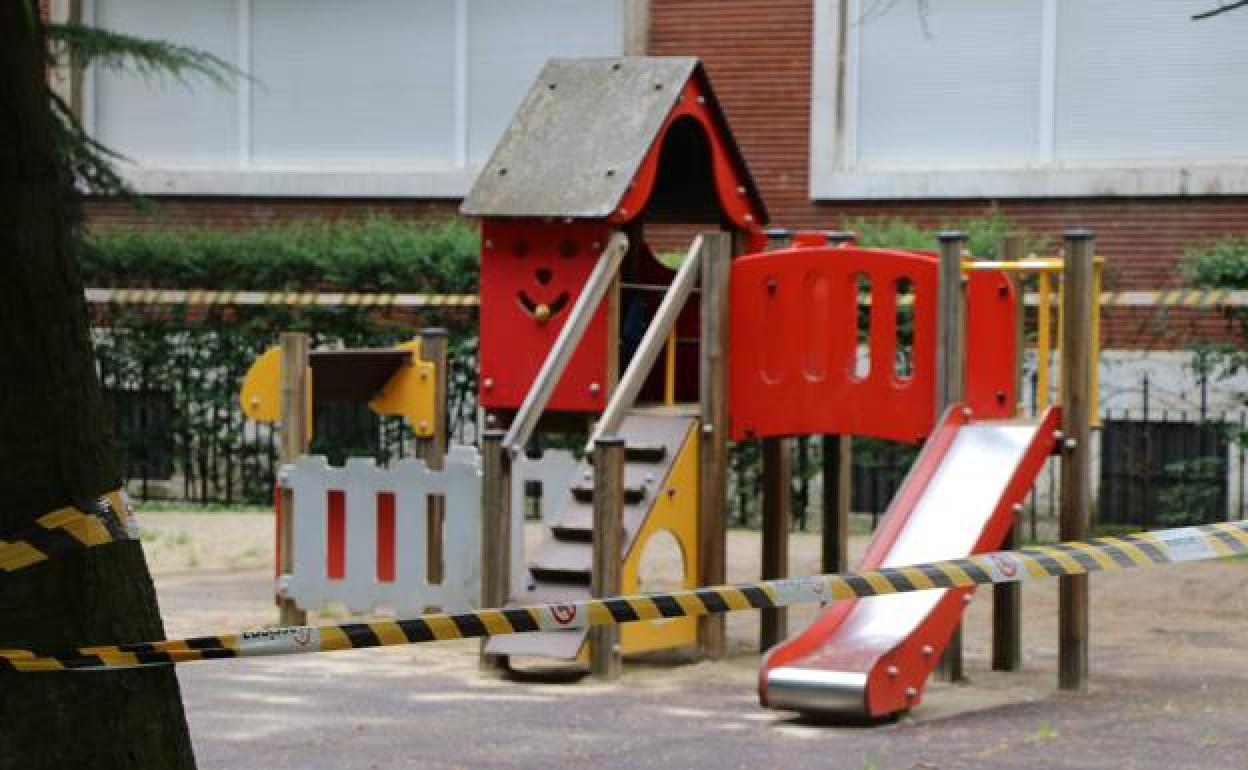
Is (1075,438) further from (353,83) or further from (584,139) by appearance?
(353,83)

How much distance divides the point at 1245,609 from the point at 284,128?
11.5 meters

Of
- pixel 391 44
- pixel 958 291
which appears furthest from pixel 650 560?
pixel 391 44

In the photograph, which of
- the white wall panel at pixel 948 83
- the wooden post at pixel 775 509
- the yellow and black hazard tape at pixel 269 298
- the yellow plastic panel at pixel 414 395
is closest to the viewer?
the wooden post at pixel 775 509

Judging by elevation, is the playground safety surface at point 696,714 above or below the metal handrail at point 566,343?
below

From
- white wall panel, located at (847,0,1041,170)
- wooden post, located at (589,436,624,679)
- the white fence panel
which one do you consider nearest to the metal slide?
wooden post, located at (589,436,624,679)

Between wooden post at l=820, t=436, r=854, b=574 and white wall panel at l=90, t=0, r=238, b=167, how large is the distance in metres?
11.2

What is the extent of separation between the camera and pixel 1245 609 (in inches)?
468

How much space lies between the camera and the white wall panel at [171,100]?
2117cm

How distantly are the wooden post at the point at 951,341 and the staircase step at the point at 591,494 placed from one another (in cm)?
128

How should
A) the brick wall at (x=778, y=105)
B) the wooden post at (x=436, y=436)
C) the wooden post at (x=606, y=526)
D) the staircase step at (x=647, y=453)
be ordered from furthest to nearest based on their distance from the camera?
the brick wall at (x=778, y=105) < the wooden post at (x=436, y=436) < the staircase step at (x=647, y=453) < the wooden post at (x=606, y=526)

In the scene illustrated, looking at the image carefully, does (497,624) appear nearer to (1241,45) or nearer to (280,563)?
(280,563)

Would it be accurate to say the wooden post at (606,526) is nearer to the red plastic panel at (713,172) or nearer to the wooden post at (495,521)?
the wooden post at (495,521)

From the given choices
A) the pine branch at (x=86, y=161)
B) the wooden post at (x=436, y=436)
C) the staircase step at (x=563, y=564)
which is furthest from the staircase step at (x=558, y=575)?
the pine branch at (x=86, y=161)

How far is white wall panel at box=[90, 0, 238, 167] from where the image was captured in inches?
834
